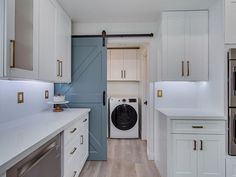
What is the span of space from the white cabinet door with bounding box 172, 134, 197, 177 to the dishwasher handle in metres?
1.39

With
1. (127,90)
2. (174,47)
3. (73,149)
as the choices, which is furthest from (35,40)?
(127,90)

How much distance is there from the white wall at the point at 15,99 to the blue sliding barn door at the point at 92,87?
59 centimetres

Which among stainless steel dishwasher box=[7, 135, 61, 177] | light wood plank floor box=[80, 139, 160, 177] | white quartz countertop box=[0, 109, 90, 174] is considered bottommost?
light wood plank floor box=[80, 139, 160, 177]

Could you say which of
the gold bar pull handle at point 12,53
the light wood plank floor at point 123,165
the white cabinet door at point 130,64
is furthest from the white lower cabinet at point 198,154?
the white cabinet door at point 130,64

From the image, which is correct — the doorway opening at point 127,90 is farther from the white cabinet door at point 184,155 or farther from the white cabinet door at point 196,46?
the white cabinet door at point 184,155

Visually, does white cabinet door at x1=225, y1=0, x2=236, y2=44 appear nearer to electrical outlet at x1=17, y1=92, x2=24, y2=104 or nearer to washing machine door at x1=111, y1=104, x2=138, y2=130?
electrical outlet at x1=17, y1=92, x2=24, y2=104

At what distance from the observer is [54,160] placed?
1.71 m

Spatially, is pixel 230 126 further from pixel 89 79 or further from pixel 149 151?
pixel 89 79

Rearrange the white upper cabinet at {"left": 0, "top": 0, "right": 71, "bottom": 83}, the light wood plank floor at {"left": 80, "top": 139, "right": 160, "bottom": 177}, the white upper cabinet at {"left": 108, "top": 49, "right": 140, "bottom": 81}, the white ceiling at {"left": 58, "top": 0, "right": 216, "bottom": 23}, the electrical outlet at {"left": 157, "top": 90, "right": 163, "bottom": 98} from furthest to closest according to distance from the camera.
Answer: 1. the white upper cabinet at {"left": 108, "top": 49, "right": 140, "bottom": 81}
2. the electrical outlet at {"left": 157, "top": 90, "right": 163, "bottom": 98}
3. the light wood plank floor at {"left": 80, "top": 139, "right": 160, "bottom": 177}
4. the white ceiling at {"left": 58, "top": 0, "right": 216, "bottom": 23}
5. the white upper cabinet at {"left": 0, "top": 0, "right": 71, "bottom": 83}

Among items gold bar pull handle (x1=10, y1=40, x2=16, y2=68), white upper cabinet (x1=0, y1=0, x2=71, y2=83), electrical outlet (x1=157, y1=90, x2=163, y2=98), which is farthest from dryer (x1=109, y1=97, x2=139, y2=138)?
gold bar pull handle (x1=10, y1=40, x2=16, y2=68)

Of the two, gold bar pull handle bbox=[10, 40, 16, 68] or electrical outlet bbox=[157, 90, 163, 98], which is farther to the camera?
electrical outlet bbox=[157, 90, 163, 98]

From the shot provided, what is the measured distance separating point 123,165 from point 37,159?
214cm

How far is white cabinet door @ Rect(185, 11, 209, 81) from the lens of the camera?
2795 millimetres

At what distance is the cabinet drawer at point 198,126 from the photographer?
2.31 m
